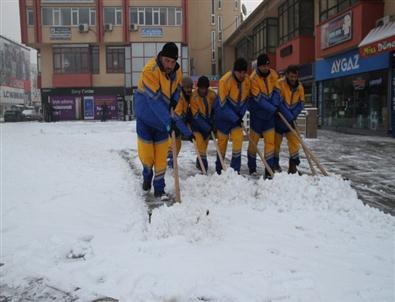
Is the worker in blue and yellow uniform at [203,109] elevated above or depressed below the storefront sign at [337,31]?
below

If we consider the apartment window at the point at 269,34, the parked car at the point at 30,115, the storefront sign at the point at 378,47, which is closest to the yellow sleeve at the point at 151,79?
the storefront sign at the point at 378,47

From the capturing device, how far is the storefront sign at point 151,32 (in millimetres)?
42438

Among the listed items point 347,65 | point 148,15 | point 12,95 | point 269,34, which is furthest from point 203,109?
point 12,95

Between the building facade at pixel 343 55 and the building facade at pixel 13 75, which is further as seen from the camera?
the building facade at pixel 13 75

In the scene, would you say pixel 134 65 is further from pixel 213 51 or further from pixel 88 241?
pixel 88 241

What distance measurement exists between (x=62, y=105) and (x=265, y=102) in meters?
39.0

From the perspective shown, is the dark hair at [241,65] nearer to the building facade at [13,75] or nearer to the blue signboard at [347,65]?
the blue signboard at [347,65]

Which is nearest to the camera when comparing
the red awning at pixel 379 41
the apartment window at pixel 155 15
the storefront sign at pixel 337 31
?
the red awning at pixel 379 41

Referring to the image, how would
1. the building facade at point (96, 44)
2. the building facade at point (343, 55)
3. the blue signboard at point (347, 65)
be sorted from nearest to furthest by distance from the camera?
the building facade at point (343, 55)
the blue signboard at point (347, 65)
the building facade at point (96, 44)

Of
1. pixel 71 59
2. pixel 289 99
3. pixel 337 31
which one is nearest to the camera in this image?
pixel 289 99

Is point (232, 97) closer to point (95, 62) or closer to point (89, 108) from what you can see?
point (89, 108)

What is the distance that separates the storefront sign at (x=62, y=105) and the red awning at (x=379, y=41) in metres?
32.4

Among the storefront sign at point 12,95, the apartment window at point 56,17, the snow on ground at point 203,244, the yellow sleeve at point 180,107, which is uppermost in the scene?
the apartment window at point 56,17

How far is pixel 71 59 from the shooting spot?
43.2m
